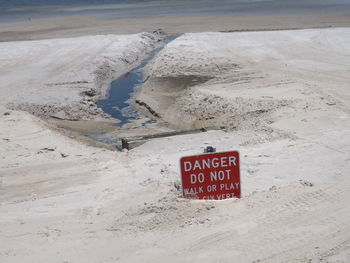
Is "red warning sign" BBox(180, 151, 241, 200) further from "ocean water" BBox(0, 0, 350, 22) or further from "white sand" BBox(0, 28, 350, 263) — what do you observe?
"ocean water" BBox(0, 0, 350, 22)

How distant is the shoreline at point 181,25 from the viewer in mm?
28500

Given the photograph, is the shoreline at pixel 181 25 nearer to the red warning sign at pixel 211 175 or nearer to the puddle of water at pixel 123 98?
the puddle of water at pixel 123 98

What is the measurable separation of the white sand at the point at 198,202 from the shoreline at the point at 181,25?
14126 mm

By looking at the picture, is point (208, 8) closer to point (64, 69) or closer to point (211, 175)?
point (64, 69)

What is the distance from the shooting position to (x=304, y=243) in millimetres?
5512

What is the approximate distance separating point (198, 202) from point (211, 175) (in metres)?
0.39

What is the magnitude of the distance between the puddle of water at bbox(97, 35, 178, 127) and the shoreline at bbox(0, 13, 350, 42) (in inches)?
387

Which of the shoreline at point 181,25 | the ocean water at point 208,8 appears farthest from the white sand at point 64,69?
the ocean water at point 208,8

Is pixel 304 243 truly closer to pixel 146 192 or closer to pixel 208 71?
pixel 146 192

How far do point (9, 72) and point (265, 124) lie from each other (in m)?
10.8

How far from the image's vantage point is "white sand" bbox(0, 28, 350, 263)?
219 inches

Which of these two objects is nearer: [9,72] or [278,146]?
[278,146]

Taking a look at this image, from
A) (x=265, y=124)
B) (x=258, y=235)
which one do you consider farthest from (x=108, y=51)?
(x=258, y=235)

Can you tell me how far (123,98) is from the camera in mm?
16297
